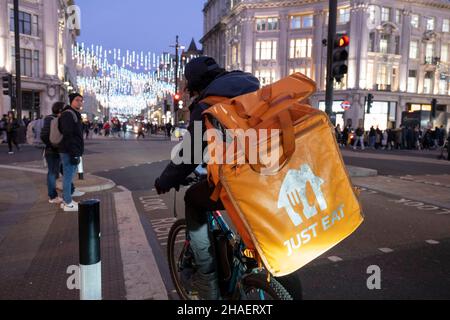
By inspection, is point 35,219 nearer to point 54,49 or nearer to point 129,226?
point 129,226

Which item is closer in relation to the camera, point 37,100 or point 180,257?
point 180,257

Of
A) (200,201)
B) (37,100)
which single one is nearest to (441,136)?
(200,201)

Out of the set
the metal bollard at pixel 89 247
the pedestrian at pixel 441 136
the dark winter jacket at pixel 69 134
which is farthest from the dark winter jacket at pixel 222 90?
the pedestrian at pixel 441 136

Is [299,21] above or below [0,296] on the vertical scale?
above

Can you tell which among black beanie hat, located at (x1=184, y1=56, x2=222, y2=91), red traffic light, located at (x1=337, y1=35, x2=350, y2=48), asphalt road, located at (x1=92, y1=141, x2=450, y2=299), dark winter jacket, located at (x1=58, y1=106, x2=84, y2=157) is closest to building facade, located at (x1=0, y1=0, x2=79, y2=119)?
red traffic light, located at (x1=337, y1=35, x2=350, y2=48)

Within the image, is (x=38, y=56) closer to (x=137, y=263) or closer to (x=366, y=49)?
(x=366, y=49)

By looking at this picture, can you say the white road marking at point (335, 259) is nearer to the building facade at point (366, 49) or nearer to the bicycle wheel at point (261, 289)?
the bicycle wheel at point (261, 289)

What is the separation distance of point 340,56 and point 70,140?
705cm

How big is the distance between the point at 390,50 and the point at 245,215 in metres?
49.5

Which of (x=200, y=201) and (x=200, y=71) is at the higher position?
Result: (x=200, y=71)

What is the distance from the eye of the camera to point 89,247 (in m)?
2.43

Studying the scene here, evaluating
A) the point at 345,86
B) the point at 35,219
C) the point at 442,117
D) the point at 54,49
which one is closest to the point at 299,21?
the point at 345,86

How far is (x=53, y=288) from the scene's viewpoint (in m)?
3.71

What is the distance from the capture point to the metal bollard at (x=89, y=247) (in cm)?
240
